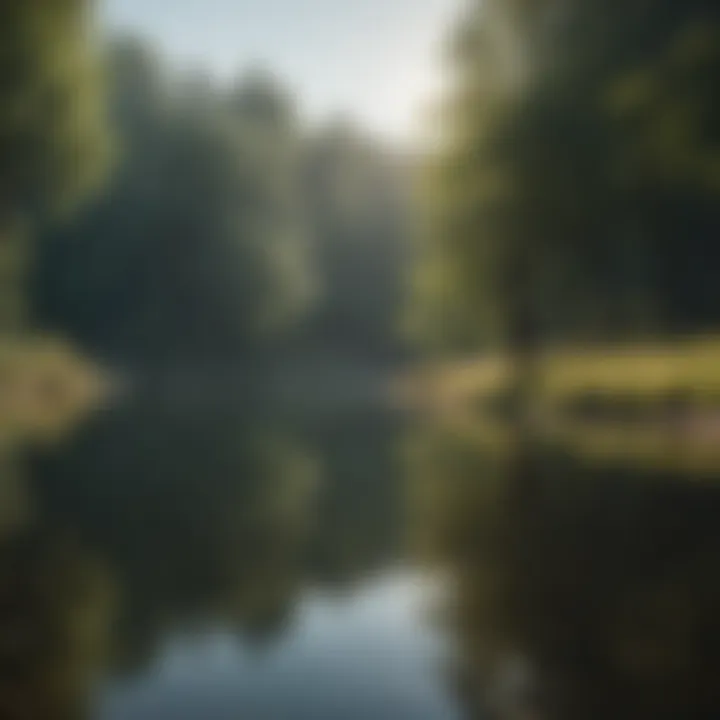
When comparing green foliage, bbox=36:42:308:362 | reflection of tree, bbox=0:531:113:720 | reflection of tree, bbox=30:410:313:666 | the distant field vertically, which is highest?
green foliage, bbox=36:42:308:362

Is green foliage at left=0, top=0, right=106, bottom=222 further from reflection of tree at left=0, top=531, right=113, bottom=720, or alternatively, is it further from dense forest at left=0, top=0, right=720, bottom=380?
reflection of tree at left=0, top=531, right=113, bottom=720

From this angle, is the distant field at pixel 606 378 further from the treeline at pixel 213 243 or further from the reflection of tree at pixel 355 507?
the treeline at pixel 213 243

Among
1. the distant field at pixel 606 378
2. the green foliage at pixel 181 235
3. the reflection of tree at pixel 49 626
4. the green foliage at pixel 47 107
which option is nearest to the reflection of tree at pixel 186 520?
the reflection of tree at pixel 49 626

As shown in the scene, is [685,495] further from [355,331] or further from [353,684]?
[355,331]

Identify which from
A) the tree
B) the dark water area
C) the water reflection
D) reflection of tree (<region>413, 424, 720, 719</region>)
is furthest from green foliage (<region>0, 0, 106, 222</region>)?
reflection of tree (<region>413, 424, 720, 719</region>)

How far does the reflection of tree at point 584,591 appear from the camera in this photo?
3.49m

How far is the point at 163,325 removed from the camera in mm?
33562

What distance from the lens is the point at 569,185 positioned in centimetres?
1775

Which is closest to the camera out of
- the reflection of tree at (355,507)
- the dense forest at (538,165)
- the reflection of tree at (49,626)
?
the reflection of tree at (49,626)

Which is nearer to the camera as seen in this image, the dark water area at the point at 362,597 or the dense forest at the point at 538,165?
the dark water area at the point at 362,597

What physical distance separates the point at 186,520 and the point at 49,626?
271 centimetres

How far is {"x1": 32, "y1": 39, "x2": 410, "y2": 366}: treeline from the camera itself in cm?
3362

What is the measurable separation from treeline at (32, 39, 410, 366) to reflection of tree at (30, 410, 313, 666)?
2118 centimetres

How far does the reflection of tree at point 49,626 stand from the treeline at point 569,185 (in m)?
12.7
